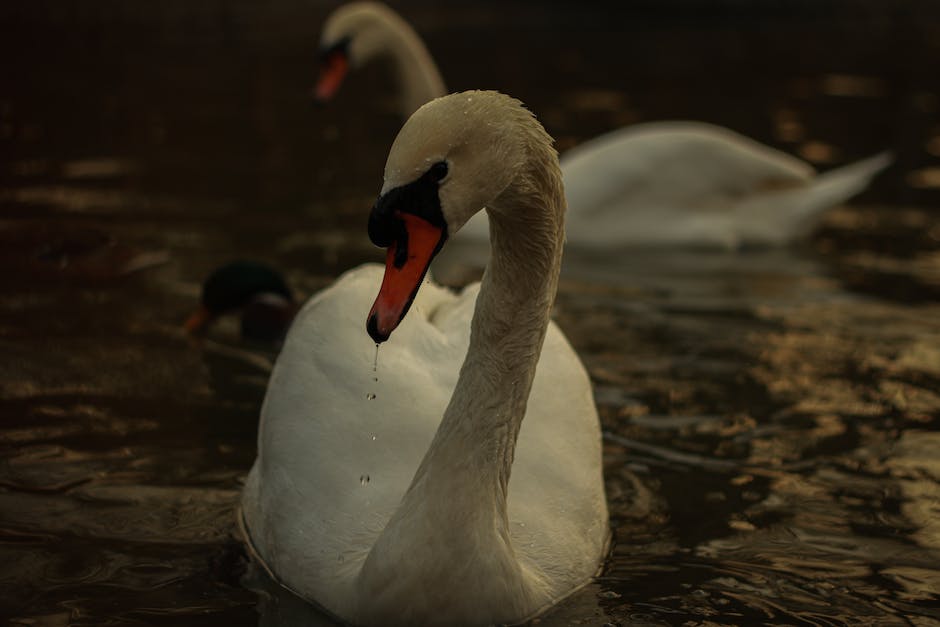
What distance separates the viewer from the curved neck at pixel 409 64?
9195 mm

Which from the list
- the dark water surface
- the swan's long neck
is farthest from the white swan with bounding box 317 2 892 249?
the swan's long neck

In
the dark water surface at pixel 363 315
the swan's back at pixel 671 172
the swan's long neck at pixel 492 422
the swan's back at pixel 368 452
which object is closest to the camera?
the swan's long neck at pixel 492 422

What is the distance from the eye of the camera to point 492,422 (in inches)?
149

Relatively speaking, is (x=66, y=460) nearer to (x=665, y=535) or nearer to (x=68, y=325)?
(x=68, y=325)

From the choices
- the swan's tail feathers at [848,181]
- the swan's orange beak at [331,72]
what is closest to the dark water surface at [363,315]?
the swan's tail feathers at [848,181]

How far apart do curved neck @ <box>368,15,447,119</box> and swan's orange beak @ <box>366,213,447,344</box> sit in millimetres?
5933

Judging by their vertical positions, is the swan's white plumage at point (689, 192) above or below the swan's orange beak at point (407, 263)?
below

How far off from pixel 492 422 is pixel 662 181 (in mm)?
5380

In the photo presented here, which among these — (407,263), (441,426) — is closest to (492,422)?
(441,426)

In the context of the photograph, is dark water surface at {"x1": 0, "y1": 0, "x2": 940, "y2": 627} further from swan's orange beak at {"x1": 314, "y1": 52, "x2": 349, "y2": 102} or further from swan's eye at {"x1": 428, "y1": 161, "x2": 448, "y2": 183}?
swan's eye at {"x1": 428, "y1": 161, "x2": 448, "y2": 183}

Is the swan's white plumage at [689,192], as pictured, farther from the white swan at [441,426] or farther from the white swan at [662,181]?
the white swan at [441,426]

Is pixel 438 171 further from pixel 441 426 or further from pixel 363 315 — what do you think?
pixel 363 315

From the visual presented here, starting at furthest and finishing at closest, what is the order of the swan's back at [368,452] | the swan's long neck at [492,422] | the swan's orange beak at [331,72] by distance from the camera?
the swan's orange beak at [331,72] → the swan's back at [368,452] → the swan's long neck at [492,422]

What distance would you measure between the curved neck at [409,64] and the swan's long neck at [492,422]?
5.49 meters
